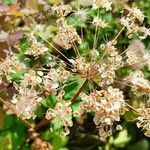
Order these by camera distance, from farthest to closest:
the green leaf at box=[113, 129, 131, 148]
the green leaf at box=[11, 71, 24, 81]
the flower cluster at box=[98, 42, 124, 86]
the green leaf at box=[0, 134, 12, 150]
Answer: the green leaf at box=[113, 129, 131, 148], the green leaf at box=[0, 134, 12, 150], the green leaf at box=[11, 71, 24, 81], the flower cluster at box=[98, 42, 124, 86]

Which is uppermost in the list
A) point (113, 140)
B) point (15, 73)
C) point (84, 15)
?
point (84, 15)

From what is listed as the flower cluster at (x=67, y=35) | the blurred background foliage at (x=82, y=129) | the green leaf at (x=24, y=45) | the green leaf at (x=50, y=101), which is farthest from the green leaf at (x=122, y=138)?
the flower cluster at (x=67, y=35)

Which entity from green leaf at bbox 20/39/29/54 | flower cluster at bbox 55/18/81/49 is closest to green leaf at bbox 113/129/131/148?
green leaf at bbox 20/39/29/54

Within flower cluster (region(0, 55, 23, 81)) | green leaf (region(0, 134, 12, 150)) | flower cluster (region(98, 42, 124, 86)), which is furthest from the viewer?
green leaf (region(0, 134, 12, 150))

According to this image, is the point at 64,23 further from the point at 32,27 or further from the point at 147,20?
the point at 147,20

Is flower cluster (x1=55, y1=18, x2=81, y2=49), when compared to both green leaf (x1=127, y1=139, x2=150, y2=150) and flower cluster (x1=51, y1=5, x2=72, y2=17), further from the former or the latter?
green leaf (x1=127, y1=139, x2=150, y2=150)

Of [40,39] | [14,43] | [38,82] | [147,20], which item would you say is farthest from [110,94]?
[147,20]

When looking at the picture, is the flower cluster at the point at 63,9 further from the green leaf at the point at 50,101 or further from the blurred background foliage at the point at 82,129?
the green leaf at the point at 50,101
